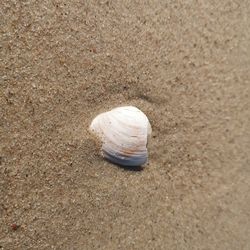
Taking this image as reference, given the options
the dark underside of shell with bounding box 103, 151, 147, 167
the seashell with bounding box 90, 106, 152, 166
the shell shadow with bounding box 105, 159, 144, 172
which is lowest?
the shell shadow with bounding box 105, 159, 144, 172

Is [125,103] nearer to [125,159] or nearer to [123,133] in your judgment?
[123,133]

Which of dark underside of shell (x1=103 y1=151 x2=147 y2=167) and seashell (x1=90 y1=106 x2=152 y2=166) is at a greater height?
seashell (x1=90 y1=106 x2=152 y2=166)

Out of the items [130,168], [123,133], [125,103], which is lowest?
[130,168]

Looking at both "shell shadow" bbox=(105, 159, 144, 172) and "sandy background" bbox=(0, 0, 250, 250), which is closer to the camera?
"sandy background" bbox=(0, 0, 250, 250)

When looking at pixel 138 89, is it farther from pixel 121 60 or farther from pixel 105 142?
pixel 105 142

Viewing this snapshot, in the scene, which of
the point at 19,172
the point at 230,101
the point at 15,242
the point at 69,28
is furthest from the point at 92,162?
the point at 230,101

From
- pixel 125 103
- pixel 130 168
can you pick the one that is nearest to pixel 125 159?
pixel 130 168

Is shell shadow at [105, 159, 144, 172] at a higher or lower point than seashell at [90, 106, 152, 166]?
lower
